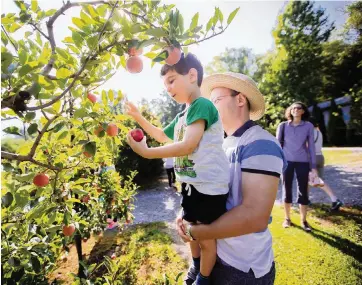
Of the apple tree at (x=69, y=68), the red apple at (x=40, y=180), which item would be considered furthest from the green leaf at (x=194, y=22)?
the red apple at (x=40, y=180)

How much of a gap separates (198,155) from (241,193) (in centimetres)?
31

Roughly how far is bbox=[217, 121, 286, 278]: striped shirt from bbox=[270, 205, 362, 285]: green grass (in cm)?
228

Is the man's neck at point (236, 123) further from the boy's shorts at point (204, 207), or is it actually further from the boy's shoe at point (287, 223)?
the boy's shoe at point (287, 223)

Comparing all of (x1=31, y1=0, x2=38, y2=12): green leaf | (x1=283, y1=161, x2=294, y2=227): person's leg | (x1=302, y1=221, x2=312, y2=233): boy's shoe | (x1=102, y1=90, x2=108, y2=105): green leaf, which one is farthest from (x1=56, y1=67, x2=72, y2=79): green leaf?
(x1=302, y1=221, x2=312, y2=233): boy's shoe

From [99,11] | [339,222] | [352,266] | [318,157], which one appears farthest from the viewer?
[318,157]

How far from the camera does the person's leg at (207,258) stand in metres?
1.38

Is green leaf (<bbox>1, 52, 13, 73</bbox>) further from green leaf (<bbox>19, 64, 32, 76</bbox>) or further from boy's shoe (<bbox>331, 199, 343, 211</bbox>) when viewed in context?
boy's shoe (<bbox>331, 199, 343, 211</bbox>)

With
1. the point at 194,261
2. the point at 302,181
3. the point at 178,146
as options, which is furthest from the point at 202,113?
the point at 302,181

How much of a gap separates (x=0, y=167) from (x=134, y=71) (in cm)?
71

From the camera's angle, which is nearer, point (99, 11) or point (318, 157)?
point (99, 11)

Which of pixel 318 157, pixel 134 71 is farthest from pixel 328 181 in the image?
pixel 134 71

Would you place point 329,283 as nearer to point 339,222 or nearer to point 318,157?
point 339,222

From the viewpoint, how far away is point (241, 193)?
1395mm

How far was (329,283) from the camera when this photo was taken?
10.2 ft
